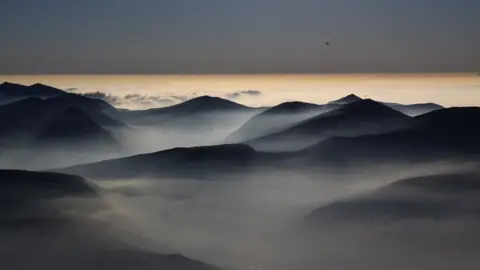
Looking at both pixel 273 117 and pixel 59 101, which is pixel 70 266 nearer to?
pixel 59 101

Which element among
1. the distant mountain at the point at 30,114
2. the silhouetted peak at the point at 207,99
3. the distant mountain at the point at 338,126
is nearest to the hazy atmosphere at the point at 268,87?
the silhouetted peak at the point at 207,99

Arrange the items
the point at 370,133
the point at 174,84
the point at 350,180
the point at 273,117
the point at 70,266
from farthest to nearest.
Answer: the point at 370,133 → the point at 273,117 → the point at 350,180 → the point at 174,84 → the point at 70,266

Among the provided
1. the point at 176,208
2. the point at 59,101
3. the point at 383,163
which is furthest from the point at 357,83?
the point at 59,101

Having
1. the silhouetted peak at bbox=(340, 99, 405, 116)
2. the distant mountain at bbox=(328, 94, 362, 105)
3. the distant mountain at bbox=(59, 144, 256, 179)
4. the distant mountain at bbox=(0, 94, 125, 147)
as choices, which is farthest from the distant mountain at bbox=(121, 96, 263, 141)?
the silhouetted peak at bbox=(340, 99, 405, 116)

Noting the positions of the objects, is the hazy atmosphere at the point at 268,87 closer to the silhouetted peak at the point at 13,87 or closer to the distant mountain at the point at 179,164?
the silhouetted peak at the point at 13,87

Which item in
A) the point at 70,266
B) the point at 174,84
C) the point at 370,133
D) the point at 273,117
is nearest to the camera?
the point at 70,266

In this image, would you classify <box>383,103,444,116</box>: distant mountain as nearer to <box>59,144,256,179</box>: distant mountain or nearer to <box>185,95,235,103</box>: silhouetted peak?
<box>185,95,235,103</box>: silhouetted peak
